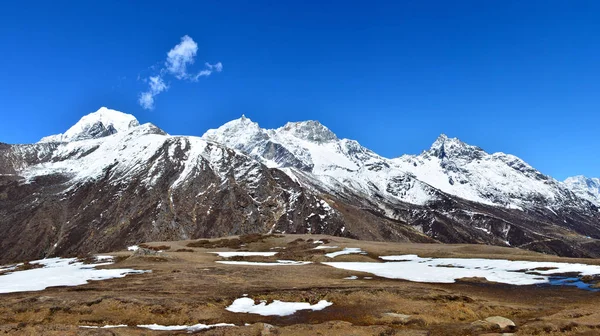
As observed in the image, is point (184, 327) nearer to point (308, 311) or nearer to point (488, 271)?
point (308, 311)

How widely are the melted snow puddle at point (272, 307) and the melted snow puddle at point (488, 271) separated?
21.9 m

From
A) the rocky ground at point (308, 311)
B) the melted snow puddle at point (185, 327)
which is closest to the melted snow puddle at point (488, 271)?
the rocky ground at point (308, 311)

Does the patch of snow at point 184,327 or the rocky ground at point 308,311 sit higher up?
the rocky ground at point 308,311

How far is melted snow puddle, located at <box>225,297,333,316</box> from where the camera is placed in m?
37.4

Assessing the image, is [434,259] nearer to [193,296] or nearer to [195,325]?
[193,296]

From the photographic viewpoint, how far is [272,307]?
39062 millimetres

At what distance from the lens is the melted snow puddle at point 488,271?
57219mm

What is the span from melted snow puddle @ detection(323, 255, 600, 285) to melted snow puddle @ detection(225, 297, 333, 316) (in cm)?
2186

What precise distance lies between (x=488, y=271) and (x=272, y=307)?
38604 millimetres

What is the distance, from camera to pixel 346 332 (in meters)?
29.2

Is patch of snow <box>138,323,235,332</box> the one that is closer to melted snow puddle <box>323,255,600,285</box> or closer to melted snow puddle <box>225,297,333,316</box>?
melted snow puddle <box>225,297,333,316</box>

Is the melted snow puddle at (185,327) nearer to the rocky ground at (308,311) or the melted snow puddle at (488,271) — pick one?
the rocky ground at (308,311)

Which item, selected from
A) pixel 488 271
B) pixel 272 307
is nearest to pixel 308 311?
pixel 272 307

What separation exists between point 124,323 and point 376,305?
20.8 metres
